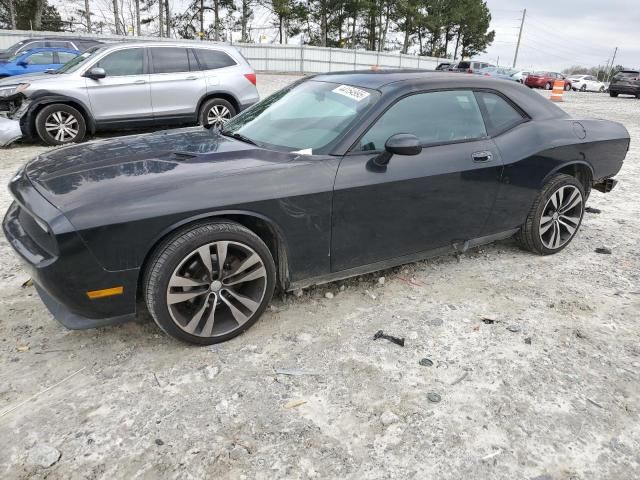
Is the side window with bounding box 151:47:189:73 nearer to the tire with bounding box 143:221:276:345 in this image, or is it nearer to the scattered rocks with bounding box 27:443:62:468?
the tire with bounding box 143:221:276:345

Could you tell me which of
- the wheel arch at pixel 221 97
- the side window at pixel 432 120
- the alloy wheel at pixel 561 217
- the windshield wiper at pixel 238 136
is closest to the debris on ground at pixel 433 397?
the side window at pixel 432 120

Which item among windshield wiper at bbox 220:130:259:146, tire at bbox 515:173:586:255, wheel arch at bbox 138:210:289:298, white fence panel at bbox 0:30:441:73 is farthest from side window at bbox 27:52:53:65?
white fence panel at bbox 0:30:441:73

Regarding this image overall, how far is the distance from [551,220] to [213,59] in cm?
699

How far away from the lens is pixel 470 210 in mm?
3602

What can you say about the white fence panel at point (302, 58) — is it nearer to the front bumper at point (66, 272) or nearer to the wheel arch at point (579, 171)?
the wheel arch at point (579, 171)

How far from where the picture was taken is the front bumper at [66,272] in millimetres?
2344

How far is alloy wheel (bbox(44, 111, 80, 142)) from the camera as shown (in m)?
7.77

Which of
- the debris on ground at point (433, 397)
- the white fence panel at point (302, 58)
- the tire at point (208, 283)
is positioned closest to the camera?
the debris on ground at point (433, 397)

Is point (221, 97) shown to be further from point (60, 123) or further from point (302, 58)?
point (302, 58)

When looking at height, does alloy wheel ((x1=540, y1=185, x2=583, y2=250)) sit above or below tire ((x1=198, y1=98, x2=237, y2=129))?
below

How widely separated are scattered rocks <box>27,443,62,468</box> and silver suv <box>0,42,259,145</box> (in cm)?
700

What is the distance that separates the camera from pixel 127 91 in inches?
317

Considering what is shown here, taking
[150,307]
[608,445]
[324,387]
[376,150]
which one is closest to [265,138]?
[376,150]

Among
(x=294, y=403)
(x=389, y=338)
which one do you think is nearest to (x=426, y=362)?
(x=389, y=338)
